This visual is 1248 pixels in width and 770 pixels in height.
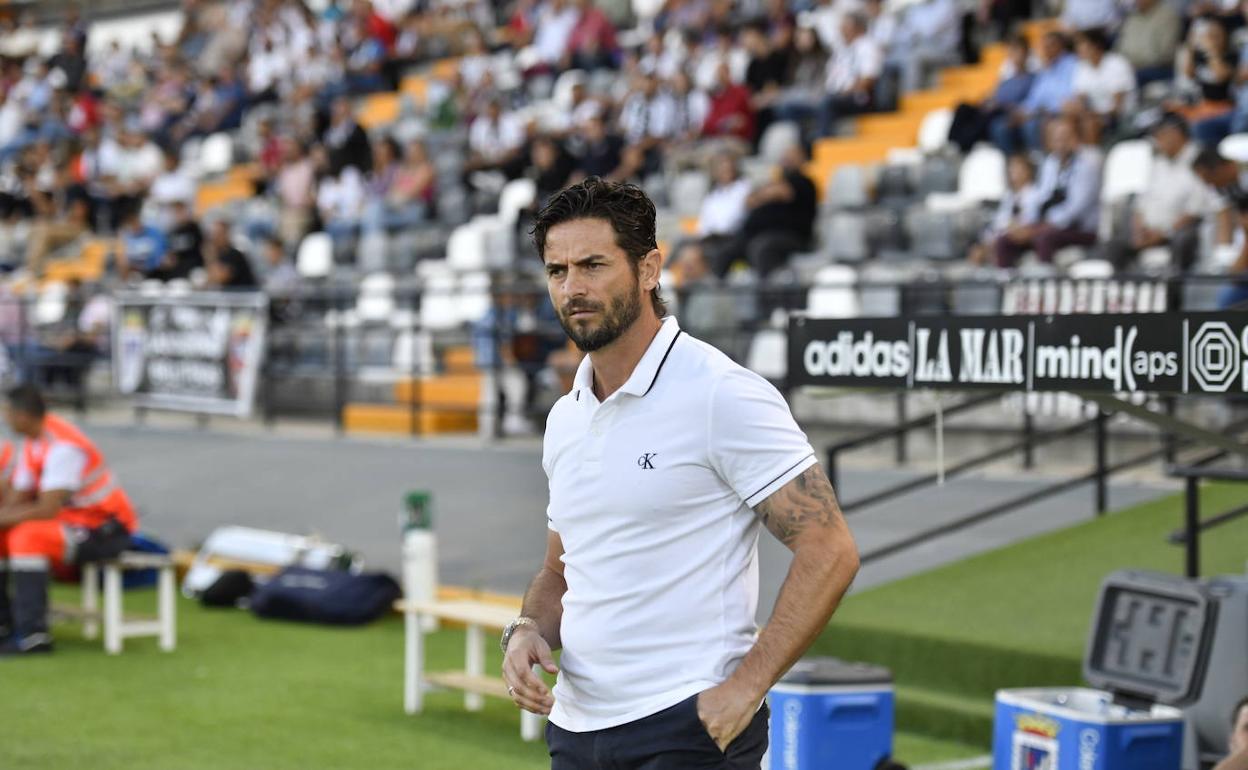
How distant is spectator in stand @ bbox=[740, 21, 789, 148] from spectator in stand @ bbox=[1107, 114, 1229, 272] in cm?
575

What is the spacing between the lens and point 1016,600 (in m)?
8.59

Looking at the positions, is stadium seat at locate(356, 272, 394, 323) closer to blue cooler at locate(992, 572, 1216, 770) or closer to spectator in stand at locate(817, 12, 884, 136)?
spectator in stand at locate(817, 12, 884, 136)

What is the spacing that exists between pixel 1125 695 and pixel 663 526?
3.45 metres

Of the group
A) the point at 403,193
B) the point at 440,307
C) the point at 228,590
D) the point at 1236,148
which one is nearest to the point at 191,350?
the point at 440,307

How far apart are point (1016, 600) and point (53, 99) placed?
23.7 meters

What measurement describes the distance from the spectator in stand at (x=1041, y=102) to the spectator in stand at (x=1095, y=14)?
2.72ft

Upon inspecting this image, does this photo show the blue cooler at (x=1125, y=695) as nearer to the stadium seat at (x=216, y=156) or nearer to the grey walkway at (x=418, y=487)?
the grey walkway at (x=418, y=487)

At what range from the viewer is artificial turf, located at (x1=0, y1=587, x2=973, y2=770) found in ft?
25.2

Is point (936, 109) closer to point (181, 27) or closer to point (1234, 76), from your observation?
point (1234, 76)

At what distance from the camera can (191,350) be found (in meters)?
15.6

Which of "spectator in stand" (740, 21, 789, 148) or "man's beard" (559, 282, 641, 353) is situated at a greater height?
"spectator in stand" (740, 21, 789, 148)

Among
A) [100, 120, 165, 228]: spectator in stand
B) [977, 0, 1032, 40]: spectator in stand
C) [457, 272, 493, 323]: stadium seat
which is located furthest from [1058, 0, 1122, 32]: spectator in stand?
[100, 120, 165, 228]: spectator in stand

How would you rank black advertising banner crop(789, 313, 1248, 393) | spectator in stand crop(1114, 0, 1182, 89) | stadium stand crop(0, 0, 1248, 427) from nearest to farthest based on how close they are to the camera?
black advertising banner crop(789, 313, 1248, 393) → stadium stand crop(0, 0, 1248, 427) → spectator in stand crop(1114, 0, 1182, 89)

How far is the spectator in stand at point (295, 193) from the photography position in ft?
66.6
